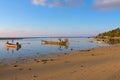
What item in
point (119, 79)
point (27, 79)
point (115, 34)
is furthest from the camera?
point (115, 34)

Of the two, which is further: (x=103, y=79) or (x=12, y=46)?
Answer: (x=12, y=46)

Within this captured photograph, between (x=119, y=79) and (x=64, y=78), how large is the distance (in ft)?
9.83

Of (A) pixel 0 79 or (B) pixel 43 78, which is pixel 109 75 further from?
(A) pixel 0 79

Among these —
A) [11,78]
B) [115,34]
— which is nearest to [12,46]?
[11,78]

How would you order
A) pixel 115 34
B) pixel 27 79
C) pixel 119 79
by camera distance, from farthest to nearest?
pixel 115 34, pixel 27 79, pixel 119 79

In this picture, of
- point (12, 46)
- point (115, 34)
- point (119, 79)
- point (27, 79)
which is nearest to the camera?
point (119, 79)

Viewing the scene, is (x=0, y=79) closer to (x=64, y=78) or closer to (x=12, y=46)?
(x=64, y=78)

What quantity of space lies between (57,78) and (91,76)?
2009 mm

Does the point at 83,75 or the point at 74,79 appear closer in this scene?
the point at 74,79

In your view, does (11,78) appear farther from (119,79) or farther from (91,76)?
(119,79)

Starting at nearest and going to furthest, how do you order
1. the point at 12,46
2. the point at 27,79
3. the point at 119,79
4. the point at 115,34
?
1. the point at 119,79
2. the point at 27,79
3. the point at 12,46
4. the point at 115,34

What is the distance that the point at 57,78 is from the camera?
1200 cm

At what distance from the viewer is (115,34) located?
5266 inches

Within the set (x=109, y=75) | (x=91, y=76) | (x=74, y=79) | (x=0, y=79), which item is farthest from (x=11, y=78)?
(x=109, y=75)
